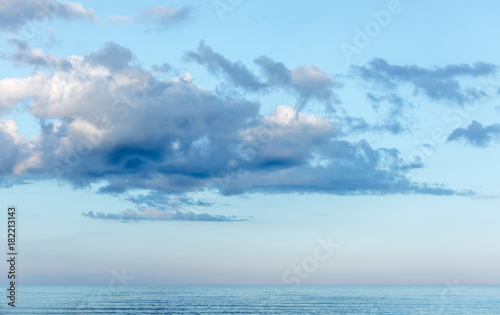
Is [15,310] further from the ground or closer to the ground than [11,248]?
closer to the ground

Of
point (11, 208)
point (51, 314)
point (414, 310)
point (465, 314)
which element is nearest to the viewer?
point (11, 208)

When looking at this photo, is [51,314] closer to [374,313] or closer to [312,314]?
[312,314]

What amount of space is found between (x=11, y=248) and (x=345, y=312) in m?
89.2

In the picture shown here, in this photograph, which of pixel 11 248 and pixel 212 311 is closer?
pixel 11 248

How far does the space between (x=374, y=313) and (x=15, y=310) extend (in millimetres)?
88841

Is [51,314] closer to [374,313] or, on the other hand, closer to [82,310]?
[82,310]

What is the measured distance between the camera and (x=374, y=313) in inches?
5064

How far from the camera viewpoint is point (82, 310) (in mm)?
131500

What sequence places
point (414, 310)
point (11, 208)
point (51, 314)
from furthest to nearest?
point (414, 310) < point (51, 314) < point (11, 208)

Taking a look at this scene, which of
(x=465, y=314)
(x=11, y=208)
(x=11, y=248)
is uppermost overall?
(x=11, y=208)

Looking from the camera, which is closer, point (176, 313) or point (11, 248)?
point (11, 248)

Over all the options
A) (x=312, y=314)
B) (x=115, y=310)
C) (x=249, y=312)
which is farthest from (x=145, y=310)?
(x=312, y=314)

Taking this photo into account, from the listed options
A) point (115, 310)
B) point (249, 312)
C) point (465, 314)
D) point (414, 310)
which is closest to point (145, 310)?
point (115, 310)

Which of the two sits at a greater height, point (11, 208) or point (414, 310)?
point (11, 208)
